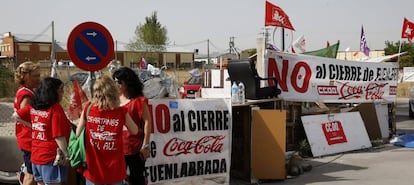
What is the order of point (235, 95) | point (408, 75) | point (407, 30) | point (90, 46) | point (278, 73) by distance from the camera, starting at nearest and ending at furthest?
1. point (90, 46)
2. point (235, 95)
3. point (278, 73)
4. point (407, 30)
5. point (408, 75)

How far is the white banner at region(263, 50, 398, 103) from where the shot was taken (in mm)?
9906

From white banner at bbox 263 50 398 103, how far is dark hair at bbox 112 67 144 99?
505 centimetres

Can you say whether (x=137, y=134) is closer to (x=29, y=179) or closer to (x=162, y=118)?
(x=29, y=179)

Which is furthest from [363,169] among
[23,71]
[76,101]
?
[23,71]

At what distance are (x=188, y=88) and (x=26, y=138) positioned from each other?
50.7 feet

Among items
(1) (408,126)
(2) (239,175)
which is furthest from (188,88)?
(2) (239,175)

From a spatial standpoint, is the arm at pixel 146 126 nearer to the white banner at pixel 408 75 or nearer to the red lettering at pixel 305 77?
the red lettering at pixel 305 77

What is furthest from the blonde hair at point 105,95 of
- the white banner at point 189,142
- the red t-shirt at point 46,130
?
the white banner at point 189,142

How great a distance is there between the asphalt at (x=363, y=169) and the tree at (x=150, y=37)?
139ft

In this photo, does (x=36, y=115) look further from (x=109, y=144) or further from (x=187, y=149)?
(x=187, y=149)

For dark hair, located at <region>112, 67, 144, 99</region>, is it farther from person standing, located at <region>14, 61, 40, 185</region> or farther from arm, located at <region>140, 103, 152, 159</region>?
person standing, located at <region>14, 61, 40, 185</region>

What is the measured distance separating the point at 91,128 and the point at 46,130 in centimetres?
65

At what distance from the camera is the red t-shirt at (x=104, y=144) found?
161 inches

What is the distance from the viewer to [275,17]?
548 inches
